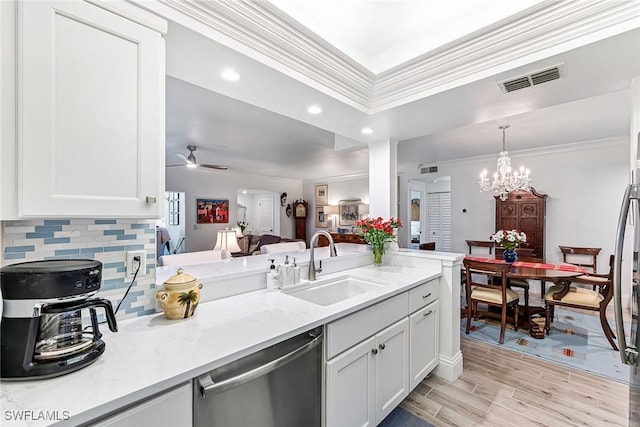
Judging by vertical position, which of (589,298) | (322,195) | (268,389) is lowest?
(589,298)

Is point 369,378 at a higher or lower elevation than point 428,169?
lower

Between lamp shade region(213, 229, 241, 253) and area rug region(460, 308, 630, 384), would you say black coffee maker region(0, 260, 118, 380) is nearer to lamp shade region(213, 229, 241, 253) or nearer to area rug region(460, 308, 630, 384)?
lamp shade region(213, 229, 241, 253)

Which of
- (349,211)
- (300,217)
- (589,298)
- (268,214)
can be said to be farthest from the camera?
(268,214)

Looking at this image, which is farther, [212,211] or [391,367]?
[212,211]

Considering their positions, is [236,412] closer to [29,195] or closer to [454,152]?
→ [29,195]

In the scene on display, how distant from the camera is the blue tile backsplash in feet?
3.47

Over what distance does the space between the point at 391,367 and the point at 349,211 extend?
606 cm

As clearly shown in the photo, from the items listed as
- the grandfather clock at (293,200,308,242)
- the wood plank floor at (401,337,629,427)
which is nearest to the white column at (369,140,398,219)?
the wood plank floor at (401,337,629,427)

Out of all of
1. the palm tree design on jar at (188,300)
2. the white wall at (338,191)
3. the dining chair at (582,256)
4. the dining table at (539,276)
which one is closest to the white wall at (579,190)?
the dining chair at (582,256)

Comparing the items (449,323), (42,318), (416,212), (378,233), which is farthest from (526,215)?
(42,318)

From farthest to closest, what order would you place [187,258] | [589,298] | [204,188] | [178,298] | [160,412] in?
[204,188] → [589,298] → [187,258] → [178,298] → [160,412]

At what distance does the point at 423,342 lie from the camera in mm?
2154

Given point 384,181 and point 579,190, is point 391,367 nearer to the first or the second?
point 384,181

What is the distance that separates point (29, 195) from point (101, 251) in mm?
406
